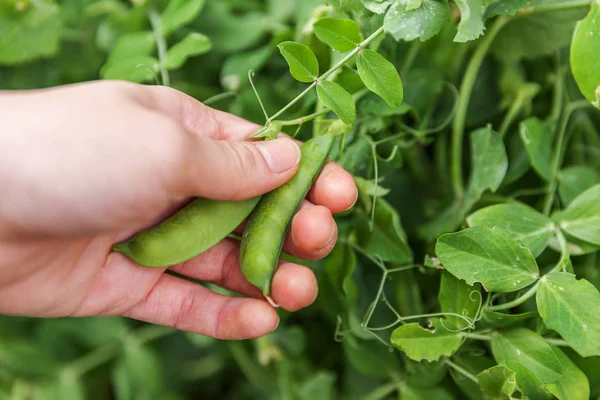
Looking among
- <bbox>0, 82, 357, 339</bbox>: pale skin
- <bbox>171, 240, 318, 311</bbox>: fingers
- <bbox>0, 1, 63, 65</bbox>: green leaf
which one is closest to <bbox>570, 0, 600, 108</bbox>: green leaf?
<bbox>0, 82, 357, 339</bbox>: pale skin

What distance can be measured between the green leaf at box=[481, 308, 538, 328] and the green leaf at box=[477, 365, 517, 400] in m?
0.07

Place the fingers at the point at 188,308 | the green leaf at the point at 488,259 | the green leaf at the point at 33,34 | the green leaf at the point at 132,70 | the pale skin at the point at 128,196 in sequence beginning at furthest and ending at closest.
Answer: the green leaf at the point at 33,34
the green leaf at the point at 132,70
the fingers at the point at 188,308
the green leaf at the point at 488,259
the pale skin at the point at 128,196

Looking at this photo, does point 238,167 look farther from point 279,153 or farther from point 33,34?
point 33,34

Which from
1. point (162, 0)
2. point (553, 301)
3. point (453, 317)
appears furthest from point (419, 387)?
Answer: point (162, 0)

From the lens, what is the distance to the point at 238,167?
0.72 meters

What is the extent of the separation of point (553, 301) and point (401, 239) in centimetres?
24

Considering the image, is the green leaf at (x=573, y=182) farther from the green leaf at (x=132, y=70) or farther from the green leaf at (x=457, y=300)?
the green leaf at (x=132, y=70)

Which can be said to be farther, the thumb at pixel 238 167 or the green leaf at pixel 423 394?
the green leaf at pixel 423 394

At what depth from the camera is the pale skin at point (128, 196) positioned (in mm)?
652

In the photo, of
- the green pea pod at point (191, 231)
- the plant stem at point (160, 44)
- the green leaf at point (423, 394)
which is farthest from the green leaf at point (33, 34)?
the green leaf at point (423, 394)

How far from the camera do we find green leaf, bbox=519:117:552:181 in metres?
0.94

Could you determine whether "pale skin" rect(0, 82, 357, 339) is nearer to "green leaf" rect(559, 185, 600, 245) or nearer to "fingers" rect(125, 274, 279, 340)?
"fingers" rect(125, 274, 279, 340)

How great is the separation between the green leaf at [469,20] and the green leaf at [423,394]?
24.0 inches

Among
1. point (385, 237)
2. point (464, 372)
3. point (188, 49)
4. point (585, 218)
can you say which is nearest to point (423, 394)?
point (464, 372)
